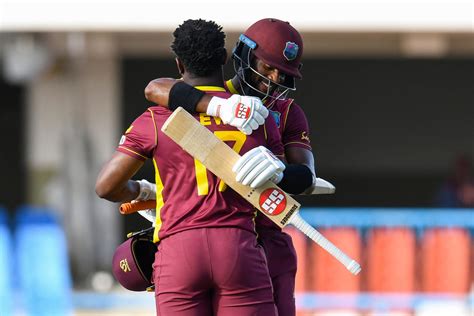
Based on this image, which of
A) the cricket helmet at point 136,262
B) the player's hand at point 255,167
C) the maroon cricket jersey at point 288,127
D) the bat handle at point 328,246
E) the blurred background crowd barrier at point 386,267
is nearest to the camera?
the player's hand at point 255,167

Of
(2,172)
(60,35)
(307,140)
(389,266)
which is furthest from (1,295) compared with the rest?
(2,172)

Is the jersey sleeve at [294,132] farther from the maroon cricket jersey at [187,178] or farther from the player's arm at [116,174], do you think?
the player's arm at [116,174]

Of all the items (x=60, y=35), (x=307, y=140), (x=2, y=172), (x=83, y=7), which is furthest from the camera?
(x=2, y=172)

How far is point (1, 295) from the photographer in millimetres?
10117

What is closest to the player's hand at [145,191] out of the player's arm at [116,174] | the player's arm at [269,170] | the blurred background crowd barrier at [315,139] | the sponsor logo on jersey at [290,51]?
the player's arm at [116,174]

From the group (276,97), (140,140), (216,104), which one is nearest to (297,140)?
(276,97)

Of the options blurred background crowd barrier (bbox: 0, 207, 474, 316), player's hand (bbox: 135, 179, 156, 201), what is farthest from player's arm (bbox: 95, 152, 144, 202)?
blurred background crowd barrier (bbox: 0, 207, 474, 316)

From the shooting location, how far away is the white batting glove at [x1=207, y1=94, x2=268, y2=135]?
14.3 ft

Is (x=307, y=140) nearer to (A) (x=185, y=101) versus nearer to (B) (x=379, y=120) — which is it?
(A) (x=185, y=101)

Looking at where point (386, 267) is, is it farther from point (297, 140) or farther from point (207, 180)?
point (207, 180)

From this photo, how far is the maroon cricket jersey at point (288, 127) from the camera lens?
195 inches

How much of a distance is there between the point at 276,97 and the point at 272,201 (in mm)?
537

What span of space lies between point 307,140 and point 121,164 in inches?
36.1

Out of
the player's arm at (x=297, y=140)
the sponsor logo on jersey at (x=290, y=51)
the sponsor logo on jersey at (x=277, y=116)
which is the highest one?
the sponsor logo on jersey at (x=290, y=51)
